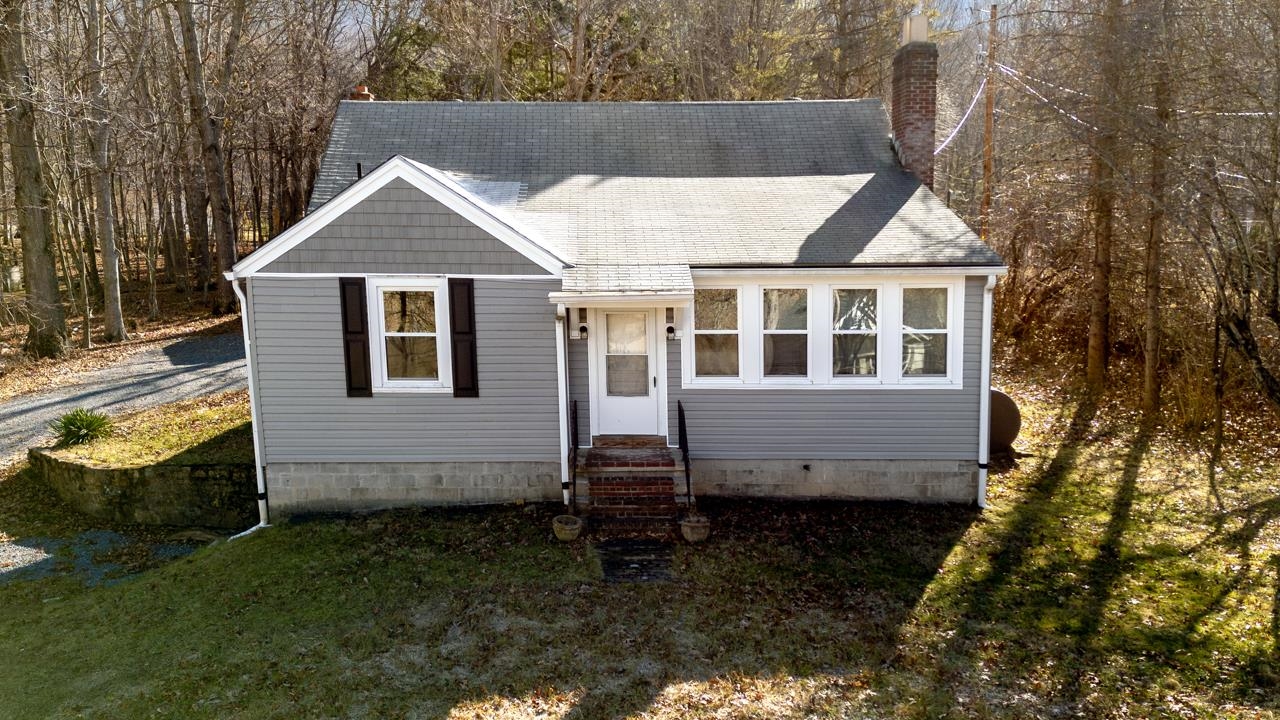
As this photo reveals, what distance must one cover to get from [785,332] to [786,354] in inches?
11.8

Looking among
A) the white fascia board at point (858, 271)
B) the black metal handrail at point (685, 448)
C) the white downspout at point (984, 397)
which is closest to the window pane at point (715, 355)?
the black metal handrail at point (685, 448)

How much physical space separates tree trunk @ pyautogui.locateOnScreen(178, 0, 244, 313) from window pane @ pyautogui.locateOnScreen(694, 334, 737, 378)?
17602mm

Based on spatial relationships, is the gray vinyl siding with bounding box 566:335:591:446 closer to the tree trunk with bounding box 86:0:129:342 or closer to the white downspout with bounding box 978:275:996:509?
the white downspout with bounding box 978:275:996:509

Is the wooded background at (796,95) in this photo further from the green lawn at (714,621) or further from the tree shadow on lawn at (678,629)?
the tree shadow on lawn at (678,629)

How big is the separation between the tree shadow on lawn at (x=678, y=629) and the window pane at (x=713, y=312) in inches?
104

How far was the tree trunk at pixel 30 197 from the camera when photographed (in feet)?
63.3

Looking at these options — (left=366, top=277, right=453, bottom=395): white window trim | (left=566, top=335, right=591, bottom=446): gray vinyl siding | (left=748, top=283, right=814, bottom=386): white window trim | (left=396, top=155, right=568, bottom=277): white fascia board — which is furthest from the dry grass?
(left=748, top=283, right=814, bottom=386): white window trim

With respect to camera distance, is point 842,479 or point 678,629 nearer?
point 678,629

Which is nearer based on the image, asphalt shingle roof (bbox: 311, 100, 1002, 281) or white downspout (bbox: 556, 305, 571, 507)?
white downspout (bbox: 556, 305, 571, 507)

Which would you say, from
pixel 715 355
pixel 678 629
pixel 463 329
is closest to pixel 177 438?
pixel 463 329

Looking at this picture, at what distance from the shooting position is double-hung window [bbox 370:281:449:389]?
10.5 m

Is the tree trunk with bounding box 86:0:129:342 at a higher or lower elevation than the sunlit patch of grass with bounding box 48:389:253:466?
higher

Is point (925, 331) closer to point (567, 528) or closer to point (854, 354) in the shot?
point (854, 354)

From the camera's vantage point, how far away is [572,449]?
10.8 m
